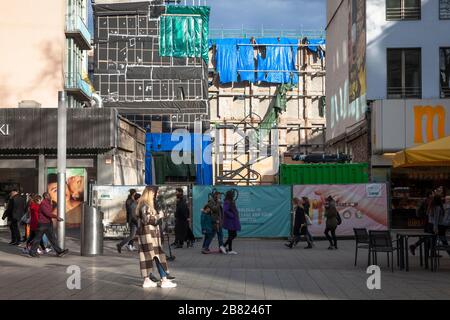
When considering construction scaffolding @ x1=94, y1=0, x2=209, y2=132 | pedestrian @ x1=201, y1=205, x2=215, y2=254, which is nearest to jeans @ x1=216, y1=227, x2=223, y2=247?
pedestrian @ x1=201, y1=205, x2=215, y2=254

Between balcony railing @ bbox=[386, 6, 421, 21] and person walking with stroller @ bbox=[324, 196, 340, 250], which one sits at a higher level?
balcony railing @ bbox=[386, 6, 421, 21]

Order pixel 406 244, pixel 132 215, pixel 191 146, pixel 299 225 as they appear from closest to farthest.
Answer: pixel 406 244, pixel 132 215, pixel 299 225, pixel 191 146

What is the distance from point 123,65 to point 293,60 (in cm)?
1760

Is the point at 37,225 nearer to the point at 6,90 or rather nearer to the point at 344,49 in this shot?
the point at 6,90

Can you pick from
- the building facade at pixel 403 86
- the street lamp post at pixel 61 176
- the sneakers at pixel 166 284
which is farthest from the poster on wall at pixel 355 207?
the sneakers at pixel 166 284


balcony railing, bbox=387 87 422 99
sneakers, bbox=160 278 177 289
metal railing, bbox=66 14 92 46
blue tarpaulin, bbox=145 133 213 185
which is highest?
metal railing, bbox=66 14 92 46

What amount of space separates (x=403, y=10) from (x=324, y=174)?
996 centimetres

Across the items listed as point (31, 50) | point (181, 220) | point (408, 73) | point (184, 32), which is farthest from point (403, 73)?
point (184, 32)

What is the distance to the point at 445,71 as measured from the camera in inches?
1278

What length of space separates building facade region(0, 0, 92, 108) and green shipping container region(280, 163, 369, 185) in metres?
14.9

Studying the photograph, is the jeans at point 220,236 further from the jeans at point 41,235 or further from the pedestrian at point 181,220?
the jeans at point 41,235

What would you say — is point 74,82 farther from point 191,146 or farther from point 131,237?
point 131,237

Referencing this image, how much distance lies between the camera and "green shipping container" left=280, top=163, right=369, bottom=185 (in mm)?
27141

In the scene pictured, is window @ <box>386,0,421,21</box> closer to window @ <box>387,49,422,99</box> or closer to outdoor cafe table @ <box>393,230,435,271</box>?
window @ <box>387,49,422,99</box>
